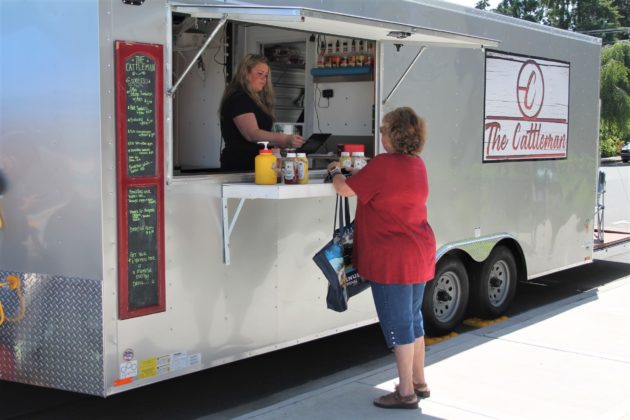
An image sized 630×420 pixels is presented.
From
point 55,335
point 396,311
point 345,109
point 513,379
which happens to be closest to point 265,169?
point 396,311

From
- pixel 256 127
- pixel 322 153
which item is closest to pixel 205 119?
pixel 322 153

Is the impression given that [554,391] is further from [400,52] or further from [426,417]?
[400,52]

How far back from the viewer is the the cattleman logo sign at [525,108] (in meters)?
6.76

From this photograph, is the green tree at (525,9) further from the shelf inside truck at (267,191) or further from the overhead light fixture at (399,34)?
the shelf inside truck at (267,191)

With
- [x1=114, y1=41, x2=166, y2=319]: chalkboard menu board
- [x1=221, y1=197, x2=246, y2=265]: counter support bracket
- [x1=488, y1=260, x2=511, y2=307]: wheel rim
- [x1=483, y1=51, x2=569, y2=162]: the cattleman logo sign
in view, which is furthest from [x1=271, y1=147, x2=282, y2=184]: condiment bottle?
[x1=488, y1=260, x2=511, y2=307]: wheel rim

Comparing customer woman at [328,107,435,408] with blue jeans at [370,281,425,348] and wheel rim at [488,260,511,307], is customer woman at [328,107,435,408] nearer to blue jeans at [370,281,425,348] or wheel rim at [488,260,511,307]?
blue jeans at [370,281,425,348]

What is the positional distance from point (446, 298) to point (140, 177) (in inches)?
132

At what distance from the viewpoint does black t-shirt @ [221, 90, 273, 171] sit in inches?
202

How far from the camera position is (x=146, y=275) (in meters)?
4.14

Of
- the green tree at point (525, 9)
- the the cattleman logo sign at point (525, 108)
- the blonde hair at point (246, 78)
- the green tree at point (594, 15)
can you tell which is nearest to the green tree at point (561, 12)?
the green tree at point (594, 15)

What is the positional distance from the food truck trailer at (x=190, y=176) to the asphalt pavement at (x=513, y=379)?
43 cm

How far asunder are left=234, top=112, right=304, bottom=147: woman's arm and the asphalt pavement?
1613 mm

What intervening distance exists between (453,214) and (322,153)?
1.16 meters

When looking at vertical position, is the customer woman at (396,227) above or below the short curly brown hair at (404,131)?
below
